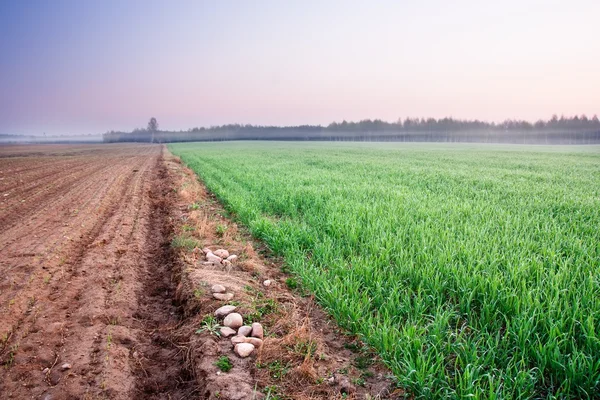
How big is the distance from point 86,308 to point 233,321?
1796mm

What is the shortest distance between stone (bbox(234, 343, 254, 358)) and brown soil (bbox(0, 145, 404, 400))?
2.2 inches

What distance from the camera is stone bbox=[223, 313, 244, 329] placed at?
3.35 metres

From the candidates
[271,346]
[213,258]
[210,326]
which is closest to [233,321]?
[210,326]

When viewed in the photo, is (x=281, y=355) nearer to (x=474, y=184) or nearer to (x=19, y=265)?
(x=19, y=265)

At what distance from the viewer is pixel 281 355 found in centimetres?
291

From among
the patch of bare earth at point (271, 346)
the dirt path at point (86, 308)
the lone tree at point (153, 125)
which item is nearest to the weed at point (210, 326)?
the patch of bare earth at point (271, 346)

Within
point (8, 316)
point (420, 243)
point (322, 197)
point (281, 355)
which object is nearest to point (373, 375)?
point (281, 355)

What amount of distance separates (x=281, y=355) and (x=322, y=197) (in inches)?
265

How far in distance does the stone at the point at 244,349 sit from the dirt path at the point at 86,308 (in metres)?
0.45

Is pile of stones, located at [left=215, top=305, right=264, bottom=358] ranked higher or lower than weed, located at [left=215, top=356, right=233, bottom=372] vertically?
higher

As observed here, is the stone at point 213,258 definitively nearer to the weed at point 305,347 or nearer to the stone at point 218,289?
the stone at point 218,289

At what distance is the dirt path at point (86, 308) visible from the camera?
271 centimetres

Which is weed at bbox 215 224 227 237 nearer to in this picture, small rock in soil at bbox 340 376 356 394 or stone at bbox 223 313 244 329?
stone at bbox 223 313 244 329

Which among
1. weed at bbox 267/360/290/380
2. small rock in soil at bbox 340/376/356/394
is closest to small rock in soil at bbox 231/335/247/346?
weed at bbox 267/360/290/380
